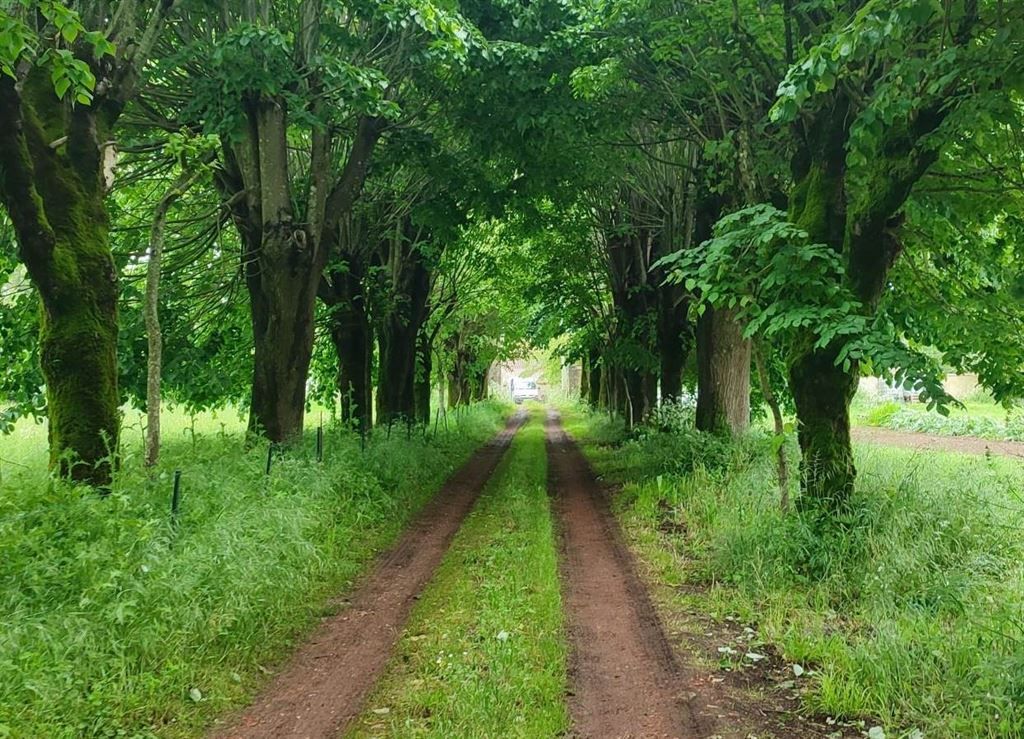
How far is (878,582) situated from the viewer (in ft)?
18.0

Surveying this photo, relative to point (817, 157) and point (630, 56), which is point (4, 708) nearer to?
point (817, 157)

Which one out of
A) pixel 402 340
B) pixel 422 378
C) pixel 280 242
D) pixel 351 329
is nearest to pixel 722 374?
pixel 351 329

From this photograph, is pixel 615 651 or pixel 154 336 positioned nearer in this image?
pixel 615 651

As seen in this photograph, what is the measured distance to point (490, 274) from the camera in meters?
19.0

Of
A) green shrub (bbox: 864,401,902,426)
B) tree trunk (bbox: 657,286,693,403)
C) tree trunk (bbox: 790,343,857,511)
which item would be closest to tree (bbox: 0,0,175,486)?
tree trunk (bbox: 790,343,857,511)

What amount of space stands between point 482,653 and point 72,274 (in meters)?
5.05

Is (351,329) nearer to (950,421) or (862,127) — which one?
(862,127)

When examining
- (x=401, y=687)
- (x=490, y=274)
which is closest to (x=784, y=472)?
(x=401, y=687)

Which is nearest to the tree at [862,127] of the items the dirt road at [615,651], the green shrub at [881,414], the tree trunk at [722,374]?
the dirt road at [615,651]

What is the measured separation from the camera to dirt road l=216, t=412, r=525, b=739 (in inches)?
159

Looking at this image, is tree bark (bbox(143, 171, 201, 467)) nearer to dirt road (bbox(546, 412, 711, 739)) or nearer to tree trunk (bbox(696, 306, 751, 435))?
dirt road (bbox(546, 412, 711, 739))

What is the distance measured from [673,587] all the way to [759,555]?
0.90m

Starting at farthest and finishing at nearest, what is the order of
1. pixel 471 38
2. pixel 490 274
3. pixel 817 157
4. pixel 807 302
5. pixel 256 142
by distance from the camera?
pixel 490 274 → pixel 256 142 → pixel 471 38 → pixel 817 157 → pixel 807 302

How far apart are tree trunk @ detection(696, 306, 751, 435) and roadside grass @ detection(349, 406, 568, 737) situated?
17.7 ft
